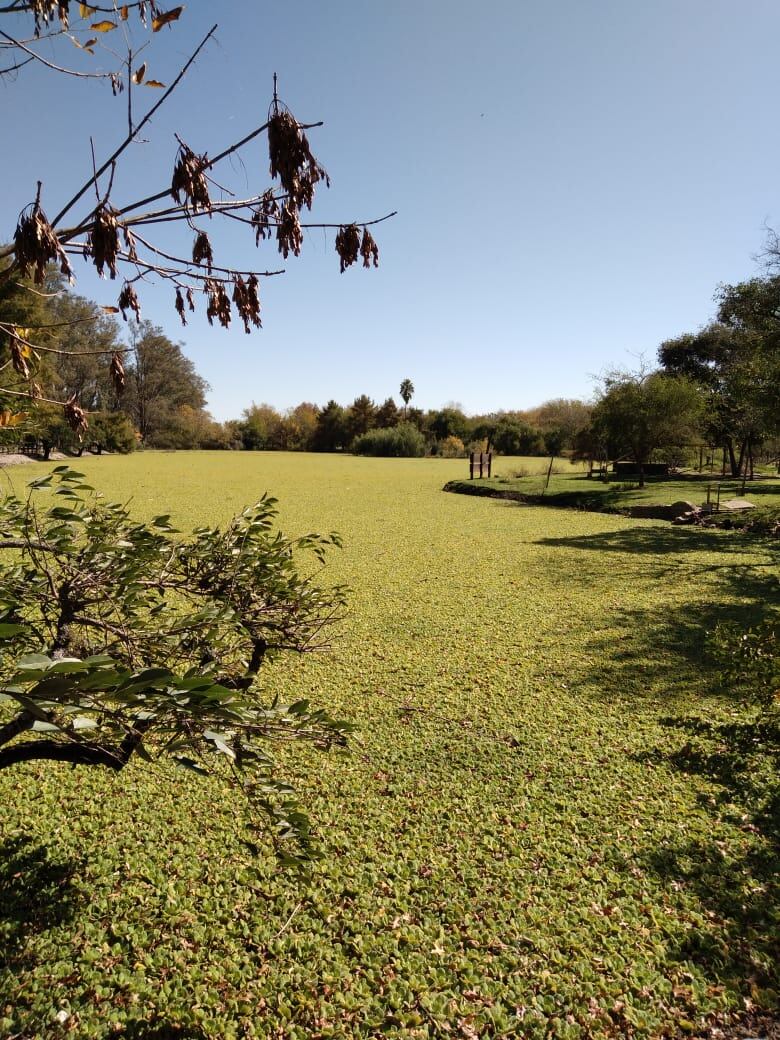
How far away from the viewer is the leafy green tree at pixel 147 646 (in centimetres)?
75

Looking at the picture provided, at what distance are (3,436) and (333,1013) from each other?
206 cm

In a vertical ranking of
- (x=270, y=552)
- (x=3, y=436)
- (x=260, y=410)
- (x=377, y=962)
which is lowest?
(x=377, y=962)

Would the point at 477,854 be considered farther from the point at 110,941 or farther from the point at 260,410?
the point at 260,410

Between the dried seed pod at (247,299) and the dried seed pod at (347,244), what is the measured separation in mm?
243

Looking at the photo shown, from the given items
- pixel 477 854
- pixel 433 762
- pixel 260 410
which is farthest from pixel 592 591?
pixel 260 410

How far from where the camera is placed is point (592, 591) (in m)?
6.61

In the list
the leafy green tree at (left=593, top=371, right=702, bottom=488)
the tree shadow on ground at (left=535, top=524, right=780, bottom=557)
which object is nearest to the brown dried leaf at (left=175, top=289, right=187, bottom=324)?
the tree shadow on ground at (left=535, top=524, right=780, bottom=557)

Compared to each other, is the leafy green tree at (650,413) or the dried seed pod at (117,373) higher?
the leafy green tree at (650,413)

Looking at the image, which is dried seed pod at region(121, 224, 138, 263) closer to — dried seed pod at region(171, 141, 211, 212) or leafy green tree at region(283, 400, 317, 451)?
dried seed pod at region(171, 141, 211, 212)

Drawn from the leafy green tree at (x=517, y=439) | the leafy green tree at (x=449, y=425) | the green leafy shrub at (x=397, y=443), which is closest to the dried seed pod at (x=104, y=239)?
the green leafy shrub at (x=397, y=443)

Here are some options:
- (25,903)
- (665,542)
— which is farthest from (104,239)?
(665,542)

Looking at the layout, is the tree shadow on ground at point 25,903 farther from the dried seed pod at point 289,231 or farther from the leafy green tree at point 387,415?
the leafy green tree at point 387,415

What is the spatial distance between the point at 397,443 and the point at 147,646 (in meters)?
43.7

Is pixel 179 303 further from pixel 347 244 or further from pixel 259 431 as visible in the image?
pixel 259 431
